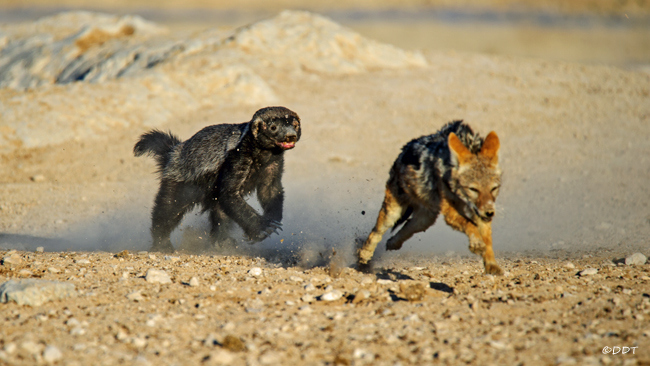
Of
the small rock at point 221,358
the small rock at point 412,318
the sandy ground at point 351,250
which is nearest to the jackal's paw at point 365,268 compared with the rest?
the sandy ground at point 351,250

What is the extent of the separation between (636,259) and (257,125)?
5.05m

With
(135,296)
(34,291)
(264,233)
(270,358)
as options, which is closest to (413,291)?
(270,358)

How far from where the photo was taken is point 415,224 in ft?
21.3

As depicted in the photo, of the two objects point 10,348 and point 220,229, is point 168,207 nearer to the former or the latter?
point 220,229

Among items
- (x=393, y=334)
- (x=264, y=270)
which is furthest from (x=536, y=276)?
(x=264, y=270)

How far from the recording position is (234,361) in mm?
3908

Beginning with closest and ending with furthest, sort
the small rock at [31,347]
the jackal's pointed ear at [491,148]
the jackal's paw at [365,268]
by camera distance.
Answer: the small rock at [31,347], the jackal's pointed ear at [491,148], the jackal's paw at [365,268]

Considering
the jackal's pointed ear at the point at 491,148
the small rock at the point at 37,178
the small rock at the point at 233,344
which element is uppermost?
the jackal's pointed ear at the point at 491,148

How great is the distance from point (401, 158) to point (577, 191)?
19.2 feet

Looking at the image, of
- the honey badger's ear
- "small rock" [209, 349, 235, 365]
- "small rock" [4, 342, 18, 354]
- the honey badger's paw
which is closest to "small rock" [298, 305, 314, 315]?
"small rock" [209, 349, 235, 365]

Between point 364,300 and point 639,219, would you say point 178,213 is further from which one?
point 639,219

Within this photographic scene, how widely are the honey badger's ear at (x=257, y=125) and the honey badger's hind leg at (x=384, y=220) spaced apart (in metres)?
2.05

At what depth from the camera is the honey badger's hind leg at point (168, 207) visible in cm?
816

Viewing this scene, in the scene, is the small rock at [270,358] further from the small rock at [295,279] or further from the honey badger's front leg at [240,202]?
the honey badger's front leg at [240,202]
